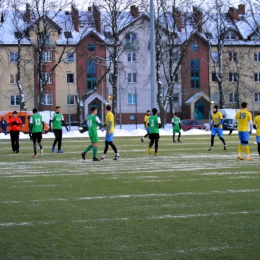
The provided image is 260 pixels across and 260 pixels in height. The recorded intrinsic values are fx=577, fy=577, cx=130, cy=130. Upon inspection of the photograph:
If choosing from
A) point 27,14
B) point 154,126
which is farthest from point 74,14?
point 154,126

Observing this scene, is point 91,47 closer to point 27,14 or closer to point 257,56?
point 27,14

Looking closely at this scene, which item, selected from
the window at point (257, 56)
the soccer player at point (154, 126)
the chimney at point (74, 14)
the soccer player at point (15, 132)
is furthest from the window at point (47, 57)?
the soccer player at point (154, 126)

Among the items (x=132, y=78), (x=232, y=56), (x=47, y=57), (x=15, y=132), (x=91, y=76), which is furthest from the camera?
(x=132, y=78)

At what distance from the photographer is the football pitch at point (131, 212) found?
673 cm

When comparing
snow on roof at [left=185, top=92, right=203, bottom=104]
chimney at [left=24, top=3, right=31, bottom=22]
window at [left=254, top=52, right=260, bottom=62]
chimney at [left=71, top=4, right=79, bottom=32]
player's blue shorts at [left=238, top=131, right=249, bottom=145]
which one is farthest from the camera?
window at [left=254, top=52, right=260, bottom=62]

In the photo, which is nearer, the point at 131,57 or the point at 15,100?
the point at 15,100

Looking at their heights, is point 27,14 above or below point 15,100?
above

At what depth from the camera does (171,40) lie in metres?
59.8

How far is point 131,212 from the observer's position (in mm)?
9188

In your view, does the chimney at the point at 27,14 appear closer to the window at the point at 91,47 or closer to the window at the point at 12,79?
the window at the point at 12,79

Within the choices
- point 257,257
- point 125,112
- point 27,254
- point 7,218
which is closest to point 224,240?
point 257,257

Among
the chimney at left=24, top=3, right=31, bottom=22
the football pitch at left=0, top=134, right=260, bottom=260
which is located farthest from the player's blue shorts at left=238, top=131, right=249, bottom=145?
the chimney at left=24, top=3, right=31, bottom=22

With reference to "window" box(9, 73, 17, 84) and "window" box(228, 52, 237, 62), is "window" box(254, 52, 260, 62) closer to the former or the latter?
"window" box(228, 52, 237, 62)

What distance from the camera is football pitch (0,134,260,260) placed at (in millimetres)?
6727
